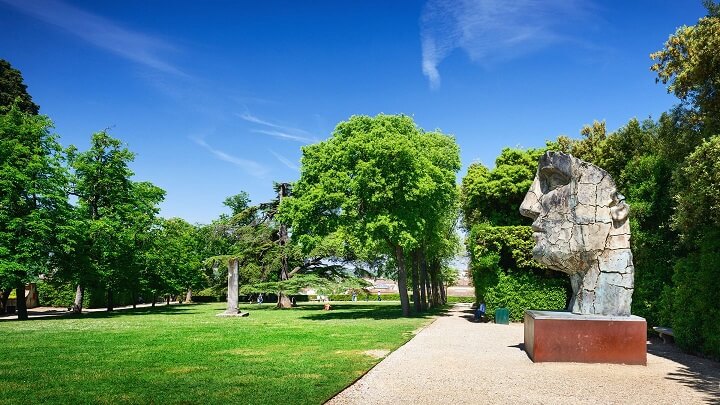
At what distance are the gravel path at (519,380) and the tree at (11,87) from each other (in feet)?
119

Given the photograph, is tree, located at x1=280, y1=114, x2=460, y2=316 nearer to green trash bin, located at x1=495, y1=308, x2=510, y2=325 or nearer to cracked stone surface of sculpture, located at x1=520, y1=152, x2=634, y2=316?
green trash bin, located at x1=495, y1=308, x2=510, y2=325

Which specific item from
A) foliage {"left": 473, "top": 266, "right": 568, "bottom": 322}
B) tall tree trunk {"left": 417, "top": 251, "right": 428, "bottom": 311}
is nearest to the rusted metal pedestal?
foliage {"left": 473, "top": 266, "right": 568, "bottom": 322}

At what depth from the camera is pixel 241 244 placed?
4288 cm

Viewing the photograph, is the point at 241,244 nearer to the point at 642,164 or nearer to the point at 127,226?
the point at 127,226

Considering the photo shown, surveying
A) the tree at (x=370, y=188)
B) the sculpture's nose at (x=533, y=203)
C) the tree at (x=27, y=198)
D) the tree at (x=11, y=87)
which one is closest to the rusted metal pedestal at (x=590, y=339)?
the sculpture's nose at (x=533, y=203)

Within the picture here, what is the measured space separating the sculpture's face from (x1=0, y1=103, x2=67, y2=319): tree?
26.6 metres

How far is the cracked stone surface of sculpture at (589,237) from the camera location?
13.0m

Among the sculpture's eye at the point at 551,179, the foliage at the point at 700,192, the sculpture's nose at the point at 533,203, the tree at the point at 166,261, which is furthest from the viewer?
the tree at the point at 166,261

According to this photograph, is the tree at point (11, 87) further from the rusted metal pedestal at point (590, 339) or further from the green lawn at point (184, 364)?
the rusted metal pedestal at point (590, 339)

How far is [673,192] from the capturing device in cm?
1781

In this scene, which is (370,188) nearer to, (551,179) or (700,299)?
(551,179)

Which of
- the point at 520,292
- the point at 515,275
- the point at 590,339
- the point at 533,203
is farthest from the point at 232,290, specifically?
the point at 590,339

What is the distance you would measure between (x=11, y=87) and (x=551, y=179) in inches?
1563

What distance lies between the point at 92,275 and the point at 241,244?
41.7 feet
